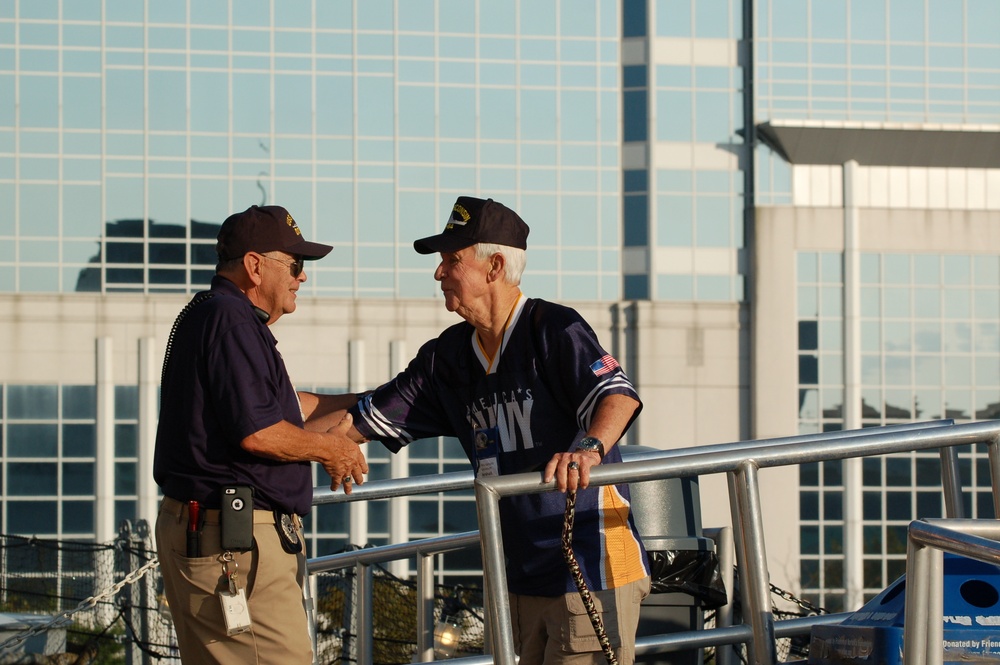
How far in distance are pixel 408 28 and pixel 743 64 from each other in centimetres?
581

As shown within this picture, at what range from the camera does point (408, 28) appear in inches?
934

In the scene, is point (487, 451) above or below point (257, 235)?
below

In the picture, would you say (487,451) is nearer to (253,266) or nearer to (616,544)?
(616,544)

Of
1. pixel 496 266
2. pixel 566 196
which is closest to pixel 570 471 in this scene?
pixel 496 266

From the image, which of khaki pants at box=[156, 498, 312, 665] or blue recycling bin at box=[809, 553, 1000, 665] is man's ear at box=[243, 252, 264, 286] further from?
blue recycling bin at box=[809, 553, 1000, 665]

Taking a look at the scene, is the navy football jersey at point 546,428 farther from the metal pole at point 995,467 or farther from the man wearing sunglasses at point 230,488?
the metal pole at point 995,467

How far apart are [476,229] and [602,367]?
553 mm

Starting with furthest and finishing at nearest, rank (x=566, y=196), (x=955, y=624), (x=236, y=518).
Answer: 1. (x=566, y=196)
2. (x=236, y=518)
3. (x=955, y=624)

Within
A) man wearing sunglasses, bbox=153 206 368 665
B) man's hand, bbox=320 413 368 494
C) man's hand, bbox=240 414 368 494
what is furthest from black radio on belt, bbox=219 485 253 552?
man's hand, bbox=320 413 368 494

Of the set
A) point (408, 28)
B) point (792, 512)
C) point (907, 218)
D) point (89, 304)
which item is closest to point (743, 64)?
point (907, 218)

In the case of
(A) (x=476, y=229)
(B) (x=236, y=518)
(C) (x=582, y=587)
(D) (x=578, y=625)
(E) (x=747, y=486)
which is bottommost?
(D) (x=578, y=625)

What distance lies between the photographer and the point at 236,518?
3676 millimetres

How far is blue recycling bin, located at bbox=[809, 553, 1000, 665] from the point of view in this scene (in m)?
3.20

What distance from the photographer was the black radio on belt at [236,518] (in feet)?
12.0
